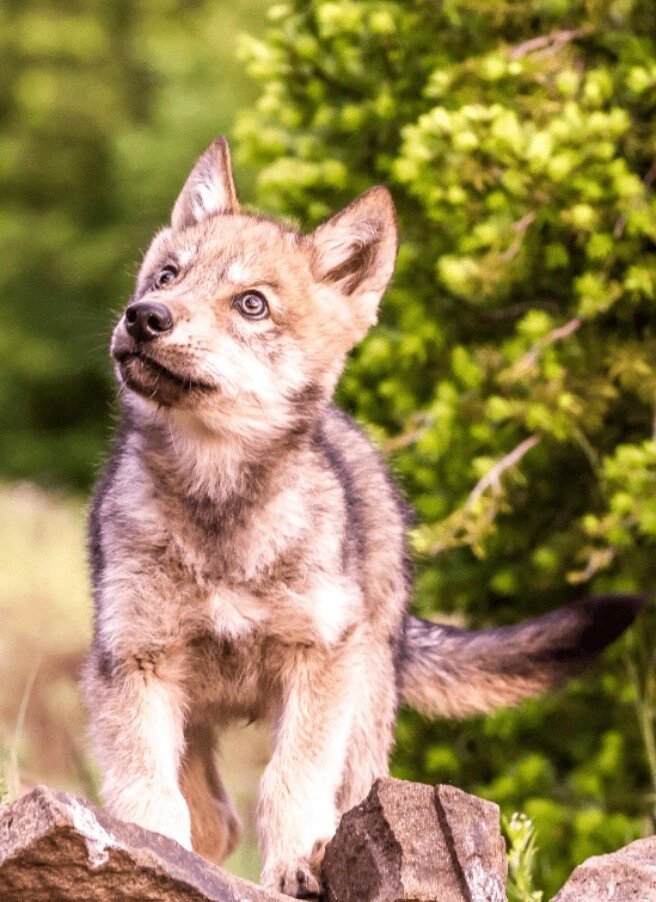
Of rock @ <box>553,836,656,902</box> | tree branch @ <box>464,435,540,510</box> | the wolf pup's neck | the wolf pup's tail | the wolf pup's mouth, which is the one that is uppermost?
the wolf pup's mouth

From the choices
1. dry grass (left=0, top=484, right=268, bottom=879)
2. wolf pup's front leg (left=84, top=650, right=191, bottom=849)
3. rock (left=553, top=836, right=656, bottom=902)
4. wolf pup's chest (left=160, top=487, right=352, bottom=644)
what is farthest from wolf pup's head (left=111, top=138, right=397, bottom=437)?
dry grass (left=0, top=484, right=268, bottom=879)

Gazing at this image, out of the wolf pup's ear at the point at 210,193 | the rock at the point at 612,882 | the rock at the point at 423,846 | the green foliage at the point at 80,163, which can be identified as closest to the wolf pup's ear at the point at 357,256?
the wolf pup's ear at the point at 210,193

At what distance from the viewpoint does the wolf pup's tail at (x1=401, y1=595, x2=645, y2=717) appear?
5074 mm

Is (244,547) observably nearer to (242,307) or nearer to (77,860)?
(242,307)

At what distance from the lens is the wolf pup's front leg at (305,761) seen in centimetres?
410

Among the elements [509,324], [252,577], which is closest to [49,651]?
[509,324]

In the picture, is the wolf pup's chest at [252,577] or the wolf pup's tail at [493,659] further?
the wolf pup's tail at [493,659]

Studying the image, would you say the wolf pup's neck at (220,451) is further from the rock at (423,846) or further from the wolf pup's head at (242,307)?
the rock at (423,846)

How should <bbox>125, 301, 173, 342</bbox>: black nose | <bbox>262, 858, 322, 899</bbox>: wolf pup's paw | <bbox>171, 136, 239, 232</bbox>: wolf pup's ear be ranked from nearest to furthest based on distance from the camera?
<bbox>262, 858, 322, 899</bbox>: wolf pup's paw
<bbox>125, 301, 173, 342</bbox>: black nose
<bbox>171, 136, 239, 232</bbox>: wolf pup's ear

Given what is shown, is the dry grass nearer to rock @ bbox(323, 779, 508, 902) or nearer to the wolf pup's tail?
the wolf pup's tail

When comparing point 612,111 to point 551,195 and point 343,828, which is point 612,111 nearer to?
point 551,195

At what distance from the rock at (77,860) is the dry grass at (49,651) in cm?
290

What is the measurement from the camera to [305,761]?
4176 millimetres

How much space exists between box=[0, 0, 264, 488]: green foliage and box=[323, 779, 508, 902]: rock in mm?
12704
